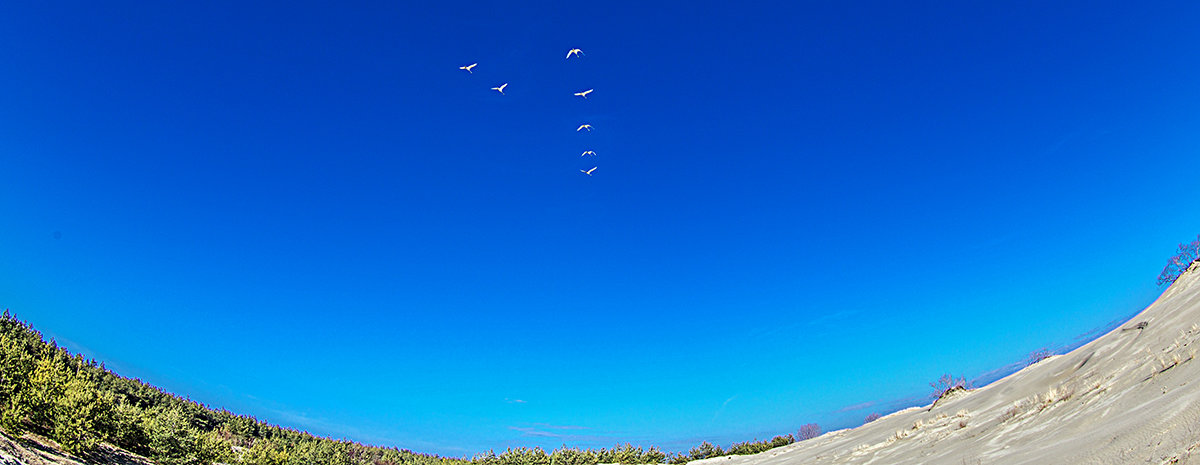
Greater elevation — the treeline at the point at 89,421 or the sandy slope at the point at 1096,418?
the treeline at the point at 89,421

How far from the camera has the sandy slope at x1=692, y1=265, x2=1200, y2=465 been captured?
648 cm

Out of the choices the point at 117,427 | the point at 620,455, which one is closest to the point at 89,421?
the point at 117,427

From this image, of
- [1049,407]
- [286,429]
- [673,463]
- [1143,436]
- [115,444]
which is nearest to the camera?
[1143,436]

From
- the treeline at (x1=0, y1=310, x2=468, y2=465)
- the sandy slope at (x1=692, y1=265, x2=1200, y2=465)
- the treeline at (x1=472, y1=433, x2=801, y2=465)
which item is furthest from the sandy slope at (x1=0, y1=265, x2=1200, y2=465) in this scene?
the treeline at (x1=472, y1=433, x2=801, y2=465)

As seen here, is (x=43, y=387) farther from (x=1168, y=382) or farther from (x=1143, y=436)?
(x=1168, y=382)

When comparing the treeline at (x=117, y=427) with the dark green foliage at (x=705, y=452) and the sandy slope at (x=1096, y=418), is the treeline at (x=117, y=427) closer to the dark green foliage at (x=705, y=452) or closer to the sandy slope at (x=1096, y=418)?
the dark green foliage at (x=705, y=452)

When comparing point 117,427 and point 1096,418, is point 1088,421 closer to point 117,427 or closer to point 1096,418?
point 1096,418

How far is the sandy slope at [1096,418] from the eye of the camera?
255 inches

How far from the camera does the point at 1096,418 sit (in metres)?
8.58

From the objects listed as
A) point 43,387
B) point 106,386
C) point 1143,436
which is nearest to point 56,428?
point 43,387

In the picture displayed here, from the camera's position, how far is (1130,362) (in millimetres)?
11727

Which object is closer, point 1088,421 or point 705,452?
point 1088,421

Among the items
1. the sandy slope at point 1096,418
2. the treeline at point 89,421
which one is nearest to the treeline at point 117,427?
the treeline at point 89,421

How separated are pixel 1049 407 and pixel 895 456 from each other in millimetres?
3618
